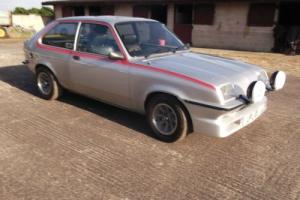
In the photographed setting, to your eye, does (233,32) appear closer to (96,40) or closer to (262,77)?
(262,77)

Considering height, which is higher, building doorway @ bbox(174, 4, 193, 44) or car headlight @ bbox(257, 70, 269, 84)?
building doorway @ bbox(174, 4, 193, 44)

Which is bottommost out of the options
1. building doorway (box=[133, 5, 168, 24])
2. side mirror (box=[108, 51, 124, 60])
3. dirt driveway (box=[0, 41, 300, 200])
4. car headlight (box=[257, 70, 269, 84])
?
dirt driveway (box=[0, 41, 300, 200])

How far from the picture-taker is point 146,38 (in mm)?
5133

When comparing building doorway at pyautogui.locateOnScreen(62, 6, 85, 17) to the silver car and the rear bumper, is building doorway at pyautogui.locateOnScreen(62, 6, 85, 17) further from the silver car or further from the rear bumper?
the rear bumper

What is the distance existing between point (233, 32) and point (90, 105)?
42.9ft

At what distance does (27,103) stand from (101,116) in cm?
178

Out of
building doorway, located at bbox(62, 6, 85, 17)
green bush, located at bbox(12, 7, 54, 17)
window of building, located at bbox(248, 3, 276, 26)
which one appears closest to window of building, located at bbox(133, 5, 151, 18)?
building doorway, located at bbox(62, 6, 85, 17)

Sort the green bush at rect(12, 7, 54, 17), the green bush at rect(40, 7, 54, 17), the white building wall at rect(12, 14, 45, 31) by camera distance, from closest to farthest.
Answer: the white building wall at rect(12, 14, 45, 31), the green bush at rect(12, 7, 54, 17), the green bush at rect(40, 7, 54, 17)

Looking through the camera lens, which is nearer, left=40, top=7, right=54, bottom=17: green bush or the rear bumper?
the rear bumper

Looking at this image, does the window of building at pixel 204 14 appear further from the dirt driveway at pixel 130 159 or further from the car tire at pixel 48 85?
the car tire at pixel 48 85

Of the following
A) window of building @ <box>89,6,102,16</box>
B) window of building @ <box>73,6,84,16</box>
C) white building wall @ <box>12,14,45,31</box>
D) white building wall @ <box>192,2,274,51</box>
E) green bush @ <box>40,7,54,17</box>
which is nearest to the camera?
white building wall @ <box>192,2,274,51</box>

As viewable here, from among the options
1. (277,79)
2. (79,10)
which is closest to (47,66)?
(277,79)

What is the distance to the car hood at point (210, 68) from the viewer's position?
405 centimetres

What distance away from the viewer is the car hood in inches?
160
